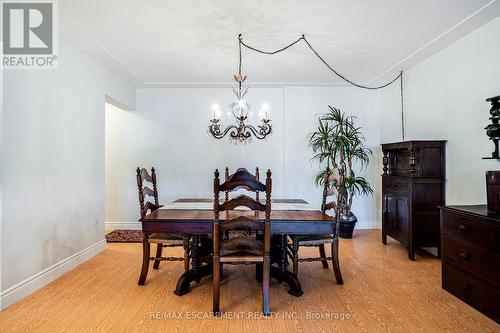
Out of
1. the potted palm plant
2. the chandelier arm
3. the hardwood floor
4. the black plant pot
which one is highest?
the chandelier arm

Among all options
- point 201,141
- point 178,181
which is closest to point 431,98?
point 201,141

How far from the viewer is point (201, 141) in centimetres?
478

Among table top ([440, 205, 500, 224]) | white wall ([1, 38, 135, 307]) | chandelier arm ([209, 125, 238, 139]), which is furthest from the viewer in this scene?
chandelier arm ([209, 125, 238, 139])

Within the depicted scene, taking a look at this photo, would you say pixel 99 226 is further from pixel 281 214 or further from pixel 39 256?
pixel 281 214

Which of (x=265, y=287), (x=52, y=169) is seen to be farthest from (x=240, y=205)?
(x=52, y=169)

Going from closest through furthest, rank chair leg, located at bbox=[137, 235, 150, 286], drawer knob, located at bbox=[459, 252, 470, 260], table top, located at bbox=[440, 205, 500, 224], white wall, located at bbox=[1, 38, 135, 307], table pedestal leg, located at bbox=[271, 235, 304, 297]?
table top, located at bbox=[440, 205, 500, 224], drawer knob, located at bbox=[459, 252, 470, 260], white wall, located at bbox=[1, 38, 135, 307], table pedestal leg, located at bbox=[271, 235, 304, 297], chair leg, located at bbox=[137, 235, 150, 286]

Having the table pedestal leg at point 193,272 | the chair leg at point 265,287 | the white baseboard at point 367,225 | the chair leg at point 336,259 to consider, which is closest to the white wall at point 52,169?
the table pedestal leg at point 193,272

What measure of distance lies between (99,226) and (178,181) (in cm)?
146

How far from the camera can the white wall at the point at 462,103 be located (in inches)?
106

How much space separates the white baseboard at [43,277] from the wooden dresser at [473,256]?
11.8 feet

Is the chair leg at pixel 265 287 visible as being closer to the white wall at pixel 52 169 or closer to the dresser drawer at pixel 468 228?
the dresser drawer at pixel 468 228

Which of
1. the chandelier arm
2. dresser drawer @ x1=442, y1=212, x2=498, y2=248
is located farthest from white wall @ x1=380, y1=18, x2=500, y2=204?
the chandelier arm

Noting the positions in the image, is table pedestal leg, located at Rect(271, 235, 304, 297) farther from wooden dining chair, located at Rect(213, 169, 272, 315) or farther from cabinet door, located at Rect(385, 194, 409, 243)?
cabinet door, located at Rect(385, 194, 409, 243)

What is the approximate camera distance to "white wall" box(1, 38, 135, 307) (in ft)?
7.52
